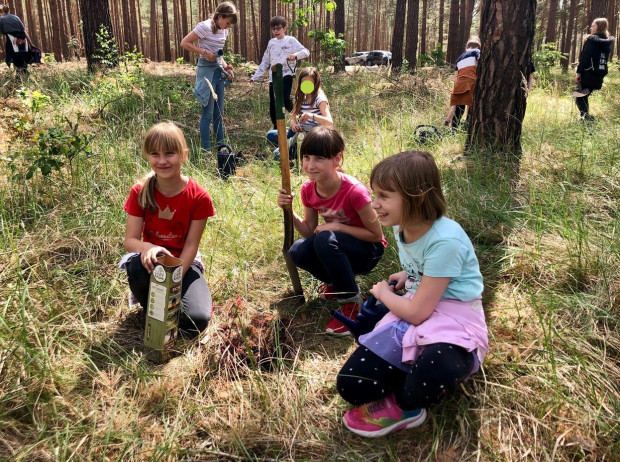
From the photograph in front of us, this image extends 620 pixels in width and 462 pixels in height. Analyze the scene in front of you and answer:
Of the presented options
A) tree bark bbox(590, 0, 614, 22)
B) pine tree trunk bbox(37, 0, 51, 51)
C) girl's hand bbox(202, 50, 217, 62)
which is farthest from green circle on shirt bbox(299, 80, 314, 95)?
pine tree trunk bbox(37, 0, 51, 51)

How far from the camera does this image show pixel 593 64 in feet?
21.1

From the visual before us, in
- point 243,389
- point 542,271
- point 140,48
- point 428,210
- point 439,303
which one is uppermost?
point 140,48

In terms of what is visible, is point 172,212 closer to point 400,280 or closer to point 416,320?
point 400,280

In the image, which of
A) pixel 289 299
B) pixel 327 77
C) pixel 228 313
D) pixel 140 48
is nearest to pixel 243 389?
pixel 228 313

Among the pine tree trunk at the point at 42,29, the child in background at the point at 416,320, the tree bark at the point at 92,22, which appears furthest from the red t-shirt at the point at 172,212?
the pine tree trunk at the point at 42,29

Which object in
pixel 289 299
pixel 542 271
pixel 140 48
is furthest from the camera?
pixel 140 48

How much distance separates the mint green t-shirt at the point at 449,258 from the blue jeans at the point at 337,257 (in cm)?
54

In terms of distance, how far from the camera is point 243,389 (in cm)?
197

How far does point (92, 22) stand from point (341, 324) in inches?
294

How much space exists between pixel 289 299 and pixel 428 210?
3.85ft

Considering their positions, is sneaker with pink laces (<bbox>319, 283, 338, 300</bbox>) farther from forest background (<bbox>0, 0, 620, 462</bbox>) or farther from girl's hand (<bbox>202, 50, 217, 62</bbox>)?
girl's hand (<bbox>202, 50, 217, 62</bbox>)

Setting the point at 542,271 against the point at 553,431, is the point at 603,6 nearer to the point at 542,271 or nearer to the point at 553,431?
the point at 542,271

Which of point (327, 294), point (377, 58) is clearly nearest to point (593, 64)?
point (327, 294)

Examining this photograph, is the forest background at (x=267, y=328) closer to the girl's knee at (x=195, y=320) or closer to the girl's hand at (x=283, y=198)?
the girl's knee at (x=195, y=320)
